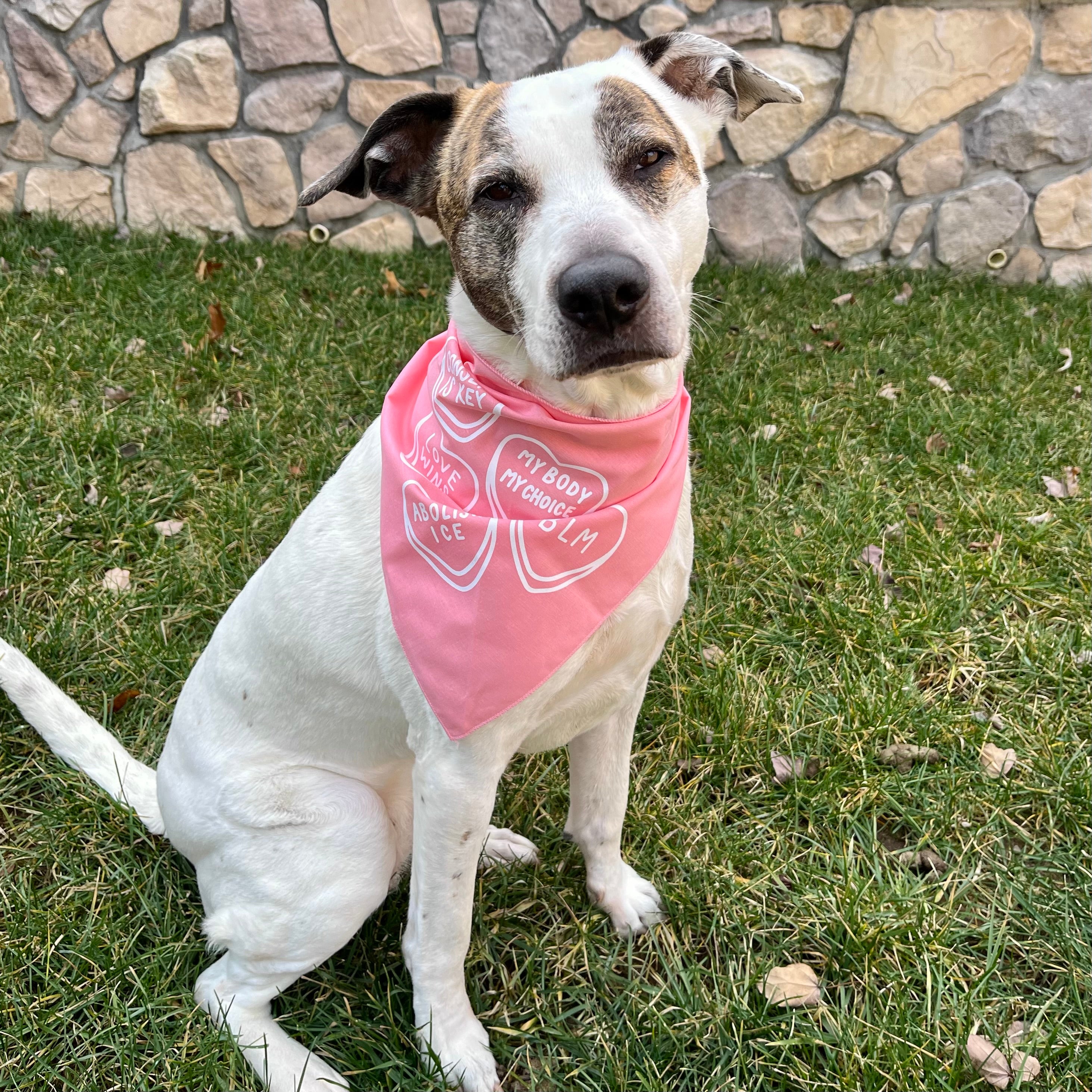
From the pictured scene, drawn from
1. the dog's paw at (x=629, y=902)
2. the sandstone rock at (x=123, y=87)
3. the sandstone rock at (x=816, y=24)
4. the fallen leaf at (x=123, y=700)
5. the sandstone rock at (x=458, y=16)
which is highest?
the sandstone rock at (x=458, y=16)

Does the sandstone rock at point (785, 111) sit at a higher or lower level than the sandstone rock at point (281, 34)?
lower

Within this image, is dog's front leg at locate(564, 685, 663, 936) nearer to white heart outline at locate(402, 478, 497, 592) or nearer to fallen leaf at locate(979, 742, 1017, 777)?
white heart outline at locate(402, 478, 497, 592)

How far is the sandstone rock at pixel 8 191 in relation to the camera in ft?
20.4

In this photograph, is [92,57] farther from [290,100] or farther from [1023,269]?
[1023,269]

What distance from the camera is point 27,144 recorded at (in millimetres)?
6238

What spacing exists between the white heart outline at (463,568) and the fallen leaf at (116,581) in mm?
1940

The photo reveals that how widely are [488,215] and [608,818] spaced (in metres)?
1.60

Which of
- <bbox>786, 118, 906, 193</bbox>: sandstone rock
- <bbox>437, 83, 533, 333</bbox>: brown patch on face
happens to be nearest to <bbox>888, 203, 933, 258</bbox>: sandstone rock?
<bbox>786, 118, 906, 193</bbox>: sandstone rock

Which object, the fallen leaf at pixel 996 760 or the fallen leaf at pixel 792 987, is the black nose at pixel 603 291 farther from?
the fallen leaf at pixel 996 760

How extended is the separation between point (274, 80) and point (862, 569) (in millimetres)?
5628

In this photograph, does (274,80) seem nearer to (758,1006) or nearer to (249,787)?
(249,787)

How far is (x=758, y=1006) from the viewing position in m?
2.14

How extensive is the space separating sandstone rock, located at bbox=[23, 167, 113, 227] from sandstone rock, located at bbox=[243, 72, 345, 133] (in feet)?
3.92

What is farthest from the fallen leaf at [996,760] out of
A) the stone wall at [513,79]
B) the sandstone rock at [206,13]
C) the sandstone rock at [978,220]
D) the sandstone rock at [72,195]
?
the sandstone rock at [206,13]
